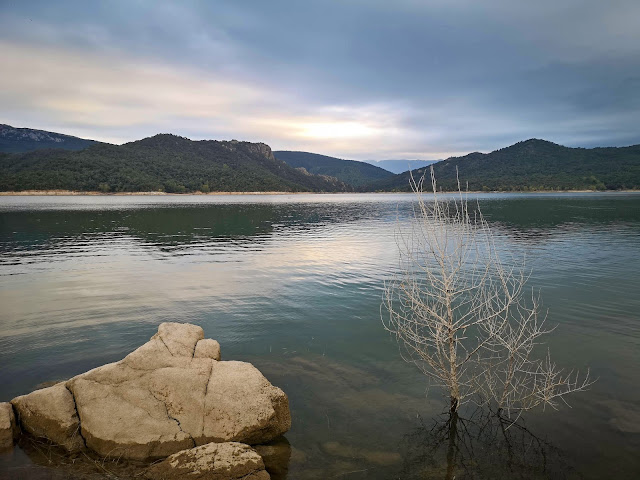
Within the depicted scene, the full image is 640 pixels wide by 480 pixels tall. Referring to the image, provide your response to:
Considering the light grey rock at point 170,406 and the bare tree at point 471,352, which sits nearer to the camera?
the light grey rock at point 170,406

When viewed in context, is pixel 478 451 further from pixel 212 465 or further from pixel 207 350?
pixel 207 350

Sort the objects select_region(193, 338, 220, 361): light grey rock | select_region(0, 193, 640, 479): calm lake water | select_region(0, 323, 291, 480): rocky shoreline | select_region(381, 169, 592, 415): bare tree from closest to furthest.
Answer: select_region(0, 323, 291, 480): rocky shoreline → select_region(0, 193, 640, 479): calm lake water → select_region(381, 169, 592, 415): bare tree → select_region(193, 338, 220, 361): light grey rock

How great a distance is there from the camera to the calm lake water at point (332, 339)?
7922 millimetres

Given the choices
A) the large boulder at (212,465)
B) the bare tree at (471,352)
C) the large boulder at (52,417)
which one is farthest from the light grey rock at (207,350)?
the bare tree at (471,352)

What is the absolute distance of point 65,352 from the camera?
12.7m

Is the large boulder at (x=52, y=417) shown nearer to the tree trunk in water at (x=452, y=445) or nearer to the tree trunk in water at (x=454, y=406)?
the tree trunk in water at (x=452, y=445)

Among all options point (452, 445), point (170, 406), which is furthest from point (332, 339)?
point (170, 406)

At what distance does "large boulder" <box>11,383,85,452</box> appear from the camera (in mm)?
7594

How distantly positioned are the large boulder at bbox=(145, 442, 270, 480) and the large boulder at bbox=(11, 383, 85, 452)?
79.7 inches

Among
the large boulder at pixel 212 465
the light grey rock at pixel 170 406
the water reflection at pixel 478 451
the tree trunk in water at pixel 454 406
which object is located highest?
the light grey rock at pixel 170 406

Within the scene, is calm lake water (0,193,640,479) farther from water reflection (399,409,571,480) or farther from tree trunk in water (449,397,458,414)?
tree trunk in water (449,397,458,414)

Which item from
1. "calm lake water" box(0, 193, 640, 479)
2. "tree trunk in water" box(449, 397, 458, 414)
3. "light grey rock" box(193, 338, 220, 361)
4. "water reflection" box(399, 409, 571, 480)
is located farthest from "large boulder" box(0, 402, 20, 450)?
"tree trunk in water" box(449, 397, 458, 414)

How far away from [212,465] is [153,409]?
205 centimetres

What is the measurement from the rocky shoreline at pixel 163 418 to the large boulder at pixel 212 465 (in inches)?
0.6
